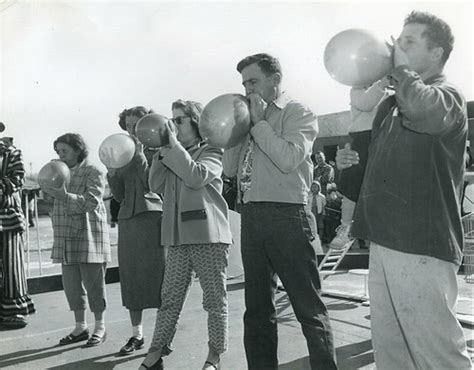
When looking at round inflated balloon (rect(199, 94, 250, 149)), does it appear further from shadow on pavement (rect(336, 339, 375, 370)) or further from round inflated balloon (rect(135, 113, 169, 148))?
shadow on pavement (rect(336, 339, 375, 370))

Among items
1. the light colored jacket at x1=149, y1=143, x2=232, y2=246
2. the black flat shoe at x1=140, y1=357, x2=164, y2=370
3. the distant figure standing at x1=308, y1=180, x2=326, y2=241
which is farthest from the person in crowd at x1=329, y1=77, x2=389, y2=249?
the distant figure standing at x1=308, y1=180, x2=326, y2=241

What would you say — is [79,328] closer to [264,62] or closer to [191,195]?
[191,195]

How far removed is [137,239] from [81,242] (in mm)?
545

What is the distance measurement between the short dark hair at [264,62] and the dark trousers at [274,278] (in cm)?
76

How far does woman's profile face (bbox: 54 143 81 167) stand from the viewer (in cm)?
457

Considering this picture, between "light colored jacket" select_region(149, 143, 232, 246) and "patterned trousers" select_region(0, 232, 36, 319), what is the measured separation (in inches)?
92.4

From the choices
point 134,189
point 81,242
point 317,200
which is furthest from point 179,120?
point 317,200

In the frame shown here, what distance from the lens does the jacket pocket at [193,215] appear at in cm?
346

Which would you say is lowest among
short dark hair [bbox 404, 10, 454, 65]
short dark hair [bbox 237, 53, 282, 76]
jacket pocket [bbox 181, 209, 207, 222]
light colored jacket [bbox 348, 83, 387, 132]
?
jacket pocket [bbox 181, 209, 207, 222]

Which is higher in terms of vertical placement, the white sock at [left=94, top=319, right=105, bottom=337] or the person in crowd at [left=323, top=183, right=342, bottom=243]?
the person in crowd at [left=323, top=183, right=342, bottom=243]

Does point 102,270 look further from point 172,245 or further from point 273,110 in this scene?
point 273,110

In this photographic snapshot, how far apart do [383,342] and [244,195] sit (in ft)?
3.88

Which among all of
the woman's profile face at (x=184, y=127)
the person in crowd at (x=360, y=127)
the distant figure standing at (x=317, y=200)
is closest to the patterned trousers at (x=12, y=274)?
the woman's profile face at (x=184, y=127)

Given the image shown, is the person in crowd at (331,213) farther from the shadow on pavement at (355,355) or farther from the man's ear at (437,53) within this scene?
the man's ear at (437,53)
